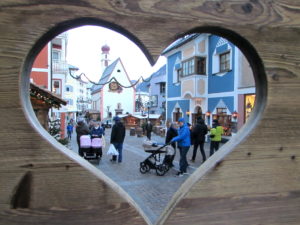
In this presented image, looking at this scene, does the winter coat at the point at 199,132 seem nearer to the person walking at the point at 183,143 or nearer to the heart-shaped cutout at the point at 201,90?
the heart-shaped cutout at the point at 201,90

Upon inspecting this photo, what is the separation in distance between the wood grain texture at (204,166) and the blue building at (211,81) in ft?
44.4

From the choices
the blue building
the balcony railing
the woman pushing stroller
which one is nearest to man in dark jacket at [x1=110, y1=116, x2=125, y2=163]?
the woman pushing stroller

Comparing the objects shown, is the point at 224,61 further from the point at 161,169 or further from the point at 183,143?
the point at 161,169

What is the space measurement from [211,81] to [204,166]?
1742cm

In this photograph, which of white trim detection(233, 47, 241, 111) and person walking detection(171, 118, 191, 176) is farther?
white trim detection(233, 47, 241, 111)

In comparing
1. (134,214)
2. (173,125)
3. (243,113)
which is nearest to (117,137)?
(173,125)

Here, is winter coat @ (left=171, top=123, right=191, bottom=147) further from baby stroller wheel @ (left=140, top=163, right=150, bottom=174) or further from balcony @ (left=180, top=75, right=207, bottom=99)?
balcony @ (left=180, top=75, right=207, bottom=99)

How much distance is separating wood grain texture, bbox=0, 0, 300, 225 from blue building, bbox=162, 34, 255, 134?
13533 millimetres

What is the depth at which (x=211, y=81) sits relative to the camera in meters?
18.1

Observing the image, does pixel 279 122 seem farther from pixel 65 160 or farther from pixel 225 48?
pixel 225 48

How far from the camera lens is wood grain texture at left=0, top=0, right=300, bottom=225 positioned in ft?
3.38

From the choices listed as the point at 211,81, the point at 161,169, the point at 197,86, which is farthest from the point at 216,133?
the point at 197,86

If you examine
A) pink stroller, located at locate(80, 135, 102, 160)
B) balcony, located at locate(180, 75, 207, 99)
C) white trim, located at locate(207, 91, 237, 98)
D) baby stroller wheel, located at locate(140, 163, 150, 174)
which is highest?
balcony, located at locate(180, 75, 207, 99)

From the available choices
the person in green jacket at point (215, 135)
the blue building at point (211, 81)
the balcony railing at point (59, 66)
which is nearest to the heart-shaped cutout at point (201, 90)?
the blue building at point (211, 81)
